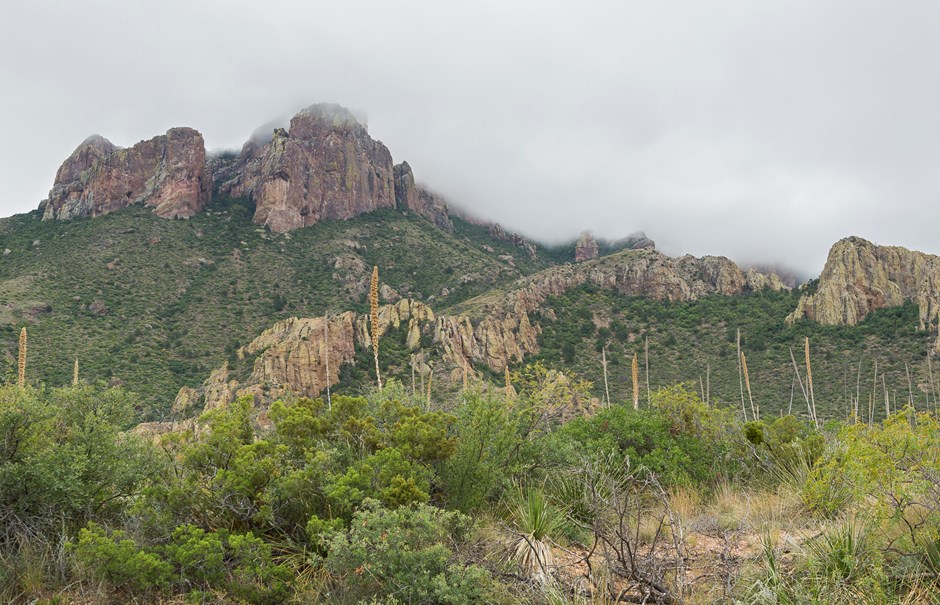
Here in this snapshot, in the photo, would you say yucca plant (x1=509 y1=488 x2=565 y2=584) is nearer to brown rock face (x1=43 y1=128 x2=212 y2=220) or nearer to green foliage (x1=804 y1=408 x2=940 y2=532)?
green foliage (x1=804 y1=408 x2=940 y2=532)

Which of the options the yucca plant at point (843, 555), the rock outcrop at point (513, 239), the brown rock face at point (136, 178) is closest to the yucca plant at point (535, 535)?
the yucca plant at point (843, 555)

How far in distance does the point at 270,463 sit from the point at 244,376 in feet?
150

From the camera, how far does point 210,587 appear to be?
16.8 feet

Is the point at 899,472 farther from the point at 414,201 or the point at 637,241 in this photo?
the point at 637,241

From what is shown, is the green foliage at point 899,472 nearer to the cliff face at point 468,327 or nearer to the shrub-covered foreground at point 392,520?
the shrub-covered foreground at point 392,520

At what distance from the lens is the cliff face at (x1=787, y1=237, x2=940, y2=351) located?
204ft

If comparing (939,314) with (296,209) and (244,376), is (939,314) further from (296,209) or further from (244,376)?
(296,209)

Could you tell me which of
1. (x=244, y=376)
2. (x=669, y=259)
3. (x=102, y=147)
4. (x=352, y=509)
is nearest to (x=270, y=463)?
(x=352, y=509)

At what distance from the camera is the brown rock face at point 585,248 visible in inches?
6004

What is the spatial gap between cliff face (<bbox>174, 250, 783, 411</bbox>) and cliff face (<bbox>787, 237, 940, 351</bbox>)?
12.0 metres

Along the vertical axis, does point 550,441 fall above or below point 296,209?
below

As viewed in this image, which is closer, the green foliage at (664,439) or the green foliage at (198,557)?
the green foliage at (198,557)

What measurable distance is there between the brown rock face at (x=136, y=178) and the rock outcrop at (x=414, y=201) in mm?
43164

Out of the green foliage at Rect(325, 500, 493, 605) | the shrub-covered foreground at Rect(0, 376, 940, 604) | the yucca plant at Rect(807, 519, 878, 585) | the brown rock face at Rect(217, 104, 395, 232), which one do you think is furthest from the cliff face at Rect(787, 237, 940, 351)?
the brown rock face at Rect(217, 104, 395, 232)
